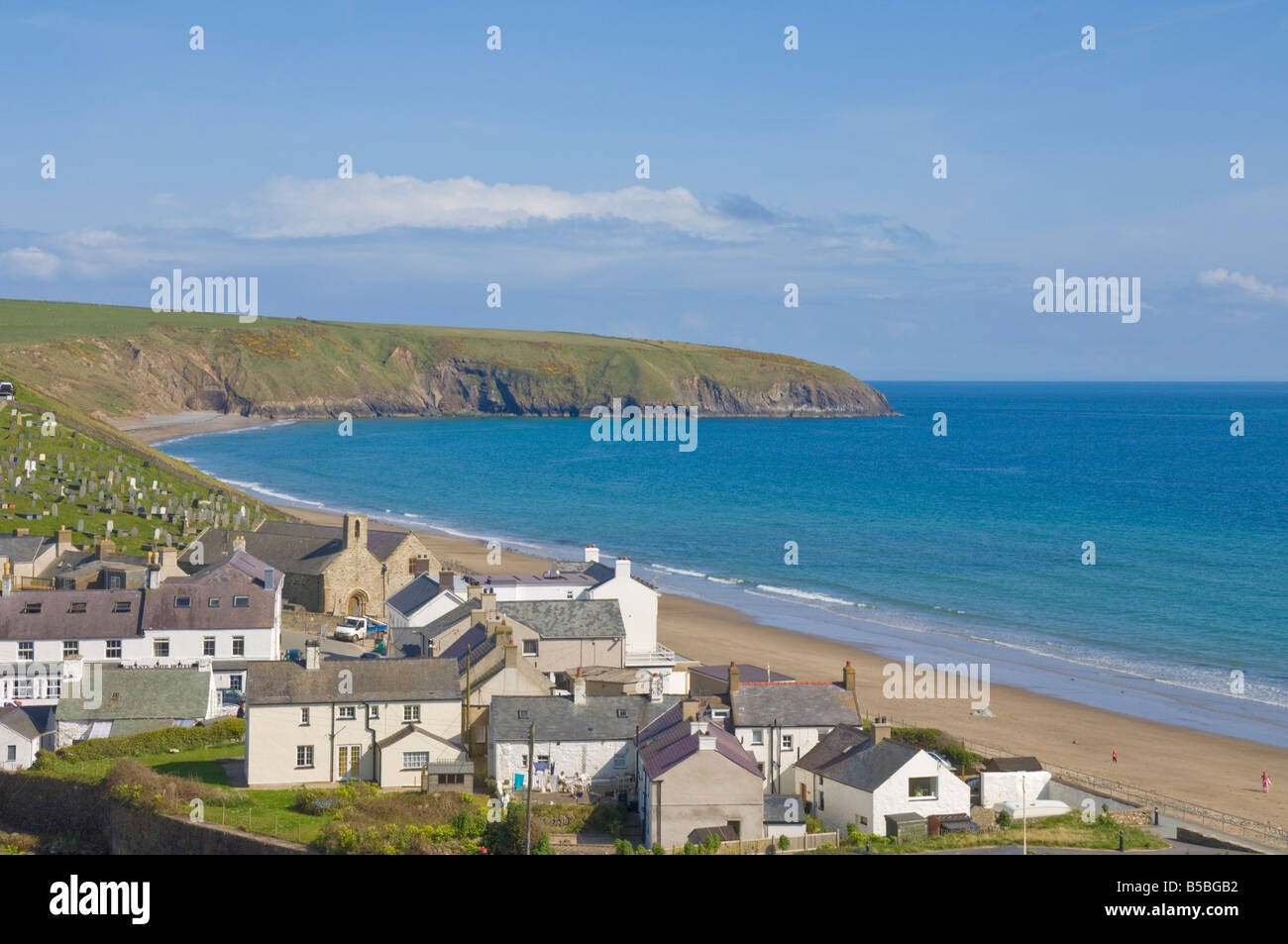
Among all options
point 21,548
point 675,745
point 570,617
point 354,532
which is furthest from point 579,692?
point 21,548

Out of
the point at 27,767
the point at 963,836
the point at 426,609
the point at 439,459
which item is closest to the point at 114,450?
the point at 426,609

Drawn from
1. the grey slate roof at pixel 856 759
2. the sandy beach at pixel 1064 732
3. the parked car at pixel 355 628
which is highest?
the parked car at pixel 355 628

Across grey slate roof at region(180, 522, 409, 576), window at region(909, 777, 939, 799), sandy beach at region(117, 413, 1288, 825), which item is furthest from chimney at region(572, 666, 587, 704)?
grey slate roof at region(180, 522, 409, 576)

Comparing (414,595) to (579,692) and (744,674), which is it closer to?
(744,674)

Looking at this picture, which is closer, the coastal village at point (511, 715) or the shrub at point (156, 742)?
the coastal village at point (511, 715)

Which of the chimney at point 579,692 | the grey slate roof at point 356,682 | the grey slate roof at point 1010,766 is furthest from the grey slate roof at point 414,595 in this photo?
the grey slate roof at point 1010,766

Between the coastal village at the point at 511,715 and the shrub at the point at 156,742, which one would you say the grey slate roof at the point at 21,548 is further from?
the shrub at the point at 156,742
